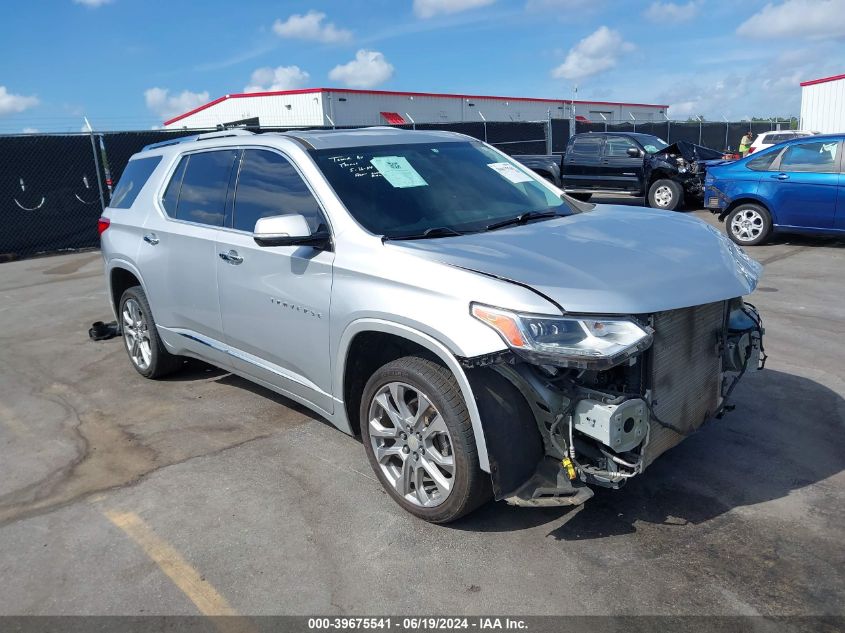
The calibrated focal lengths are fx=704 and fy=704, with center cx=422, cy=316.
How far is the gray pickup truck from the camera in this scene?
50.2 ft

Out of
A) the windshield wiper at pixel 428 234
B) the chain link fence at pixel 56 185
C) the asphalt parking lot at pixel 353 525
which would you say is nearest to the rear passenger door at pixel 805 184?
the asphalt parking lot at pixel 353 525

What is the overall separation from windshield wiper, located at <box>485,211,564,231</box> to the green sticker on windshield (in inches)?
20.7

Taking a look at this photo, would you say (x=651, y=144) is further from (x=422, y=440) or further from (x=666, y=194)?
(x=422, y=440)

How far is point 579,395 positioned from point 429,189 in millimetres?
1679

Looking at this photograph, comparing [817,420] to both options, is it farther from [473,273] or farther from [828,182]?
[828,182]

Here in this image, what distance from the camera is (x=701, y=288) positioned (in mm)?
3215

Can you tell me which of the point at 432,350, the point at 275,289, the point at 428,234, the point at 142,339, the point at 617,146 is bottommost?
the point at 142,339

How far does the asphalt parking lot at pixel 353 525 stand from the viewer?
9.64ft

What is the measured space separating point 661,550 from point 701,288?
120 cm

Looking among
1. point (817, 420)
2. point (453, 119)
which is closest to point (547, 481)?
point (817, 420)

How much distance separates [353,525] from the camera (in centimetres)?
350

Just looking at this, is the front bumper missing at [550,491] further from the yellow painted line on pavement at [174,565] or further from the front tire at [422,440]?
the yellow painted line on pavement at [174,565]

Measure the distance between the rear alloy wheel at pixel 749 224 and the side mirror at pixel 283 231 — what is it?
29.7 ft

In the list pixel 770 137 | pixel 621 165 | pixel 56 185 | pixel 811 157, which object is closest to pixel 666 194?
pixel 621 165
